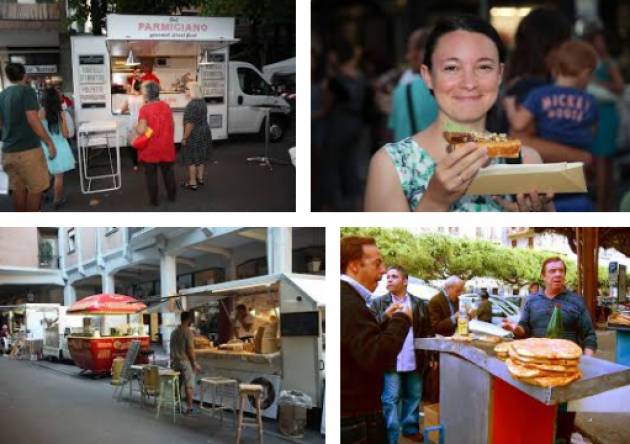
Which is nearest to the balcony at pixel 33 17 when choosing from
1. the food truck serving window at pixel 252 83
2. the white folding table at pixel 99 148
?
the white folding table at pixel 99 148

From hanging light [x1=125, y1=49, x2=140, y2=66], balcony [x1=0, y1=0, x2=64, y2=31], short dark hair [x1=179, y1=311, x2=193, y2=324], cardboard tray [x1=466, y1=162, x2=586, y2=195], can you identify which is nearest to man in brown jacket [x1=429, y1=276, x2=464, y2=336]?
cardboard tray [x1=466, y1=162, x2=586, y2=195]

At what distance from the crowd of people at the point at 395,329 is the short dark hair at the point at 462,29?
0.77 meters

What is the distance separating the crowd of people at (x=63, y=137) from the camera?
10.7 ft

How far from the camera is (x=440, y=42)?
3.22 m

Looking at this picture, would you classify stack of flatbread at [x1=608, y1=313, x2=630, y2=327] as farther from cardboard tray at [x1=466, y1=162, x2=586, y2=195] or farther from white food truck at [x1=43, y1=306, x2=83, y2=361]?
white food truck at [x1=43, y1=306, x2=83, y2=361]

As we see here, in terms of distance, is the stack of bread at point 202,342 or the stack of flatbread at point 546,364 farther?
the stack of bread at point 202,342

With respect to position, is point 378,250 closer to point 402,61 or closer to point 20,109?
point 402,61

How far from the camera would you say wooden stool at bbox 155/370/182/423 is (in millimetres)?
3408

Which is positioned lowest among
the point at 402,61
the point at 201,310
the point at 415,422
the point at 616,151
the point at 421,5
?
the point at 415,422

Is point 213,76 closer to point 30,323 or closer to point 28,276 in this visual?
point 28,276

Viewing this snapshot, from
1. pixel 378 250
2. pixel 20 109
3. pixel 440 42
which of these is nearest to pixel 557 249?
pixel 378 250

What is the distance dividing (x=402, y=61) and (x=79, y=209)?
4.51 feet

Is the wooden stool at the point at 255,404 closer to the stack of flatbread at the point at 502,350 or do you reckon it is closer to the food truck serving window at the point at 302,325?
the food truck serving window at the point at 302,325

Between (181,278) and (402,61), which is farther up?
(402,61)
